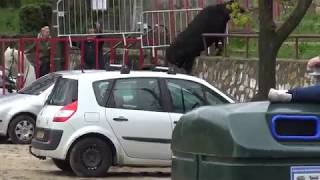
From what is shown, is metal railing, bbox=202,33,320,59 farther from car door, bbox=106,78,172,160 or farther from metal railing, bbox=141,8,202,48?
car door, bbox=106,78,172,160

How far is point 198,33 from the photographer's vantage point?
17875mm

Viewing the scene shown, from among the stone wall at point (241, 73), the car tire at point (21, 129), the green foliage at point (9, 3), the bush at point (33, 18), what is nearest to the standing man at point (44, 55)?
the stone wall at point (241, 73)

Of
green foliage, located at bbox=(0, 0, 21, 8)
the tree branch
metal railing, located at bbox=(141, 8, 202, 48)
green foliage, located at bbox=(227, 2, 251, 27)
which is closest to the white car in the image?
green foliage, located at bbox=(227, 2, 251, 27)

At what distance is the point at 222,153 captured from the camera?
10.9 feet

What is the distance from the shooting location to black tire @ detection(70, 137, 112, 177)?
1106 centimetres

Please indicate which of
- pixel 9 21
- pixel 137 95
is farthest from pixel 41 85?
pixel 9 21

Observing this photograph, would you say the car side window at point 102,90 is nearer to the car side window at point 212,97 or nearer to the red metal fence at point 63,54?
the car side window at point 212,97

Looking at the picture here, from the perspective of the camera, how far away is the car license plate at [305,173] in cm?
325

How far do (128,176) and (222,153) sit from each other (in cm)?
840

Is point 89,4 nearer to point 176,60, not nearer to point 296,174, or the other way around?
point 176,60

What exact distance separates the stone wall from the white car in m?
3.77

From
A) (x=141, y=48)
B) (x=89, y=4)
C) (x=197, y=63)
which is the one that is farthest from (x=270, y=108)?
(x=89, y=4)

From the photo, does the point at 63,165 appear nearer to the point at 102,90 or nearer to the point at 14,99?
the point at 102,90

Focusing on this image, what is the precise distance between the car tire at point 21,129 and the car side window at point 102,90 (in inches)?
162
